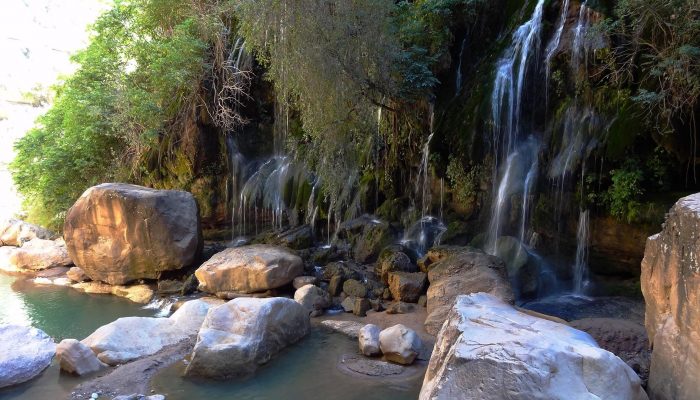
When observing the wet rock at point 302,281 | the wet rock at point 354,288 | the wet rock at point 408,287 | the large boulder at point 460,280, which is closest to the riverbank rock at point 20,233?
the wet rock at point 302,281

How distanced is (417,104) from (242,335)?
290 inches

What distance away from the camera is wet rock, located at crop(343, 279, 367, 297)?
30.0ft

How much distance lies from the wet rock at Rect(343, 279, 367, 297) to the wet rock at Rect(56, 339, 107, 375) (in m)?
4.23

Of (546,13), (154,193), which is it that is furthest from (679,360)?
(154,193)

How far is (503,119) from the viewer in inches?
394

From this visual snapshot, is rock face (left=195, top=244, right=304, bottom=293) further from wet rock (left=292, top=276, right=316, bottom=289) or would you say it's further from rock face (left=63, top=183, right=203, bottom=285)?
rock face (left=63, top=183, right=203, bottom=285)

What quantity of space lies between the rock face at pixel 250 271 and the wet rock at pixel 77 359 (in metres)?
3.20

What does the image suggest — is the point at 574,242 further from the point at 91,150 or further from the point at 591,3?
the point at 91,150

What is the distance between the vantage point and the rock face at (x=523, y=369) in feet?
11.8

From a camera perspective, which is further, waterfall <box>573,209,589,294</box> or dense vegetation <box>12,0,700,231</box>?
waterfall <box>573,209,589,294</box>

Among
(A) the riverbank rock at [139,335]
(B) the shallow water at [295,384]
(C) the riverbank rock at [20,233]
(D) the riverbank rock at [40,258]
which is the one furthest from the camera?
(C) the riverbank rock at [20,233]

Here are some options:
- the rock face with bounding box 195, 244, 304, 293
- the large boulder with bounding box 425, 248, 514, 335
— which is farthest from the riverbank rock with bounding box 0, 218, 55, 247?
the large boulder with bounding box 425, 248, 514, 335

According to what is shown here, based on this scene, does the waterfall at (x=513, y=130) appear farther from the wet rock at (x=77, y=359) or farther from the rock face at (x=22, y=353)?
the rock face at (x=22, y=353)

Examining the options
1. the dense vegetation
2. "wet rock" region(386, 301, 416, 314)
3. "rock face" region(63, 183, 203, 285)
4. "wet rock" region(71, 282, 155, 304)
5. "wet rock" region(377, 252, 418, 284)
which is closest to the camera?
the dense vegetation
